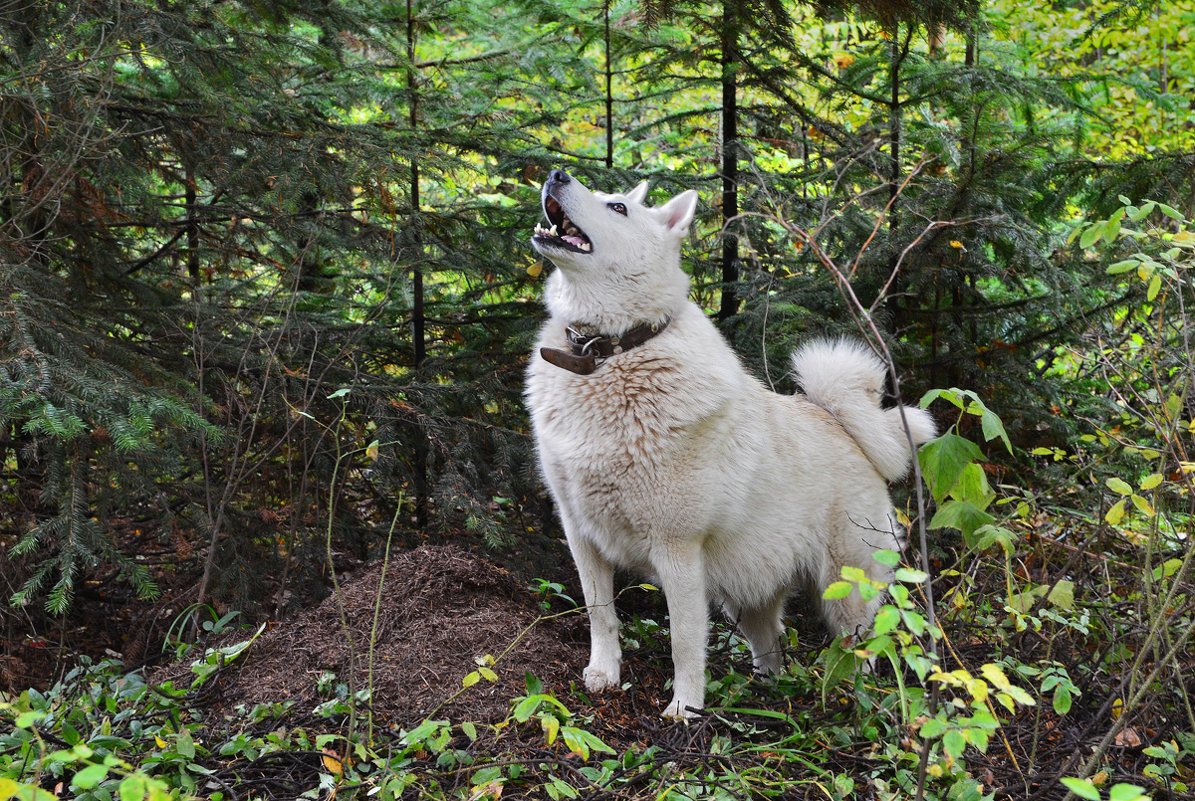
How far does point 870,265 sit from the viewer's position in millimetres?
5160

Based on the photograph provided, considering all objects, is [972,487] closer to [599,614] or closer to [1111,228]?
[1111,228]

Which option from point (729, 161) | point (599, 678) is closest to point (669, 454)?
point (599, 678)

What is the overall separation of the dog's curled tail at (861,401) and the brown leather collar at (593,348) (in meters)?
1.09

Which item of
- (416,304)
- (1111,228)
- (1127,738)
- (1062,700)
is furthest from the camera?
(416,304)

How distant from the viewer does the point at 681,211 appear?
3.58m

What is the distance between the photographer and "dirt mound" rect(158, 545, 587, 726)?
10.1 feet

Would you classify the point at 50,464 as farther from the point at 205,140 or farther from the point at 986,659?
the point at 986,659

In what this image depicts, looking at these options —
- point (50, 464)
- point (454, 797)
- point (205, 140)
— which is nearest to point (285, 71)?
point (205, 140)

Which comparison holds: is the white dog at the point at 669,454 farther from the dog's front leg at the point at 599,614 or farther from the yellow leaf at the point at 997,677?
the yellow leaf at the point at 997,677

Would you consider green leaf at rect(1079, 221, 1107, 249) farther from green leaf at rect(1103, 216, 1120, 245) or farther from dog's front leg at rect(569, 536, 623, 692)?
dog's front leg at rect(569, 536, 623, 692)

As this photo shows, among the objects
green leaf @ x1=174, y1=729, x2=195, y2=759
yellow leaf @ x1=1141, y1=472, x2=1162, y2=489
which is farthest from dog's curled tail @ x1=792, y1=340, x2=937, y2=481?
green leaf @ x1=174, y1=729, x2=195, y2=759

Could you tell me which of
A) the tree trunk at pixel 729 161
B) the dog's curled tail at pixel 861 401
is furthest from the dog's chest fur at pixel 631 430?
the tree trunk at pixel 729 161

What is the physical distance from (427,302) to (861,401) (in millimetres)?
3156

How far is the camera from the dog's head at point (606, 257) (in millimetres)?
3316
